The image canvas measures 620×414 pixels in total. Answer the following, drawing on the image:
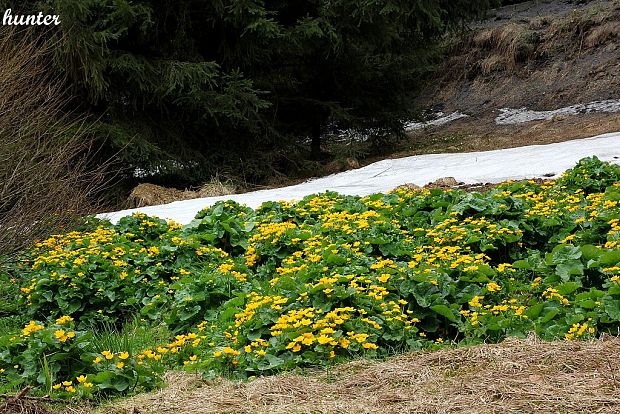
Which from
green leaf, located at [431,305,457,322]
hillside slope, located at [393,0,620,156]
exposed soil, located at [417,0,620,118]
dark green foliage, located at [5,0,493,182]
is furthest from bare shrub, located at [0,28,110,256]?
exposed soil, located at [417,0,620,118]

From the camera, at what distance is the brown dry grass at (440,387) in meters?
2.88

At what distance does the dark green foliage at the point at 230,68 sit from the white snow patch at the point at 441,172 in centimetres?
182

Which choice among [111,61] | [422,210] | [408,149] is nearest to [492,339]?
[422,210]

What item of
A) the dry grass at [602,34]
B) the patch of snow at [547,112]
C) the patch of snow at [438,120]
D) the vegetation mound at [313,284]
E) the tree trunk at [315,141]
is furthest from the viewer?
the patch of snow at [438,120]

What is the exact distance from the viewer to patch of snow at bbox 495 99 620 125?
44.0ft

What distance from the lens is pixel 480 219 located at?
5.67m

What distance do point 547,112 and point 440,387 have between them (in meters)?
12.4

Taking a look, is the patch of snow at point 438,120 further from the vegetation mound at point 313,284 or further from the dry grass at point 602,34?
the vegetation mound at point 313,284

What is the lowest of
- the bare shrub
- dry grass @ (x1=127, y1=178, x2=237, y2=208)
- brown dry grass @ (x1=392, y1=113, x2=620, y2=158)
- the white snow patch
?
brown dry grass @ (x1=392, y1=113, x2=620, y2=158)

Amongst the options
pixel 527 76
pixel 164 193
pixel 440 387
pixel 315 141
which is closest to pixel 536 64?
pixel 527 76

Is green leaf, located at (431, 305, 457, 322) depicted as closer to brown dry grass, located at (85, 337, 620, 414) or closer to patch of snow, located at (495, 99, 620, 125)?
brown dry grass, located at (85, 337, 620, 414)

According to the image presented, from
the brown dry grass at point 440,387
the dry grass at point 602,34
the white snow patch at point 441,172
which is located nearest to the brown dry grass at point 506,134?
the white snow patch at point 441,172

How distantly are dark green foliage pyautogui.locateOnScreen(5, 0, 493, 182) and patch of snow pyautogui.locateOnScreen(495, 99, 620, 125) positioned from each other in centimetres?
247

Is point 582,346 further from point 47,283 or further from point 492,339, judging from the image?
point 47,283
